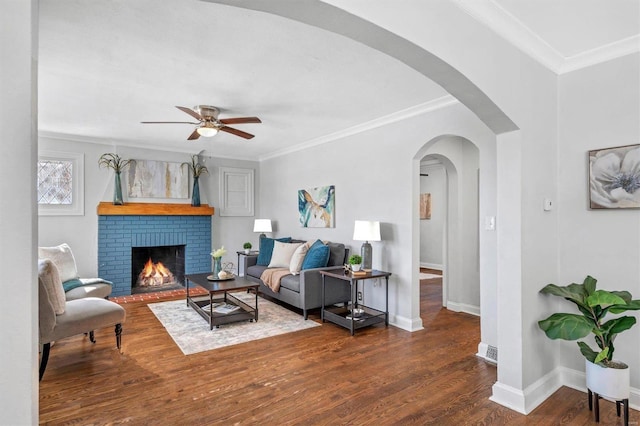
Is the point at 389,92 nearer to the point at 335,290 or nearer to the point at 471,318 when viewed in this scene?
the point at 335,290

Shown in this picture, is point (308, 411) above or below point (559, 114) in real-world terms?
below

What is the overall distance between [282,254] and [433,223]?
515 centimetres

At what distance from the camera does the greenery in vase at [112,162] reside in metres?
5.71

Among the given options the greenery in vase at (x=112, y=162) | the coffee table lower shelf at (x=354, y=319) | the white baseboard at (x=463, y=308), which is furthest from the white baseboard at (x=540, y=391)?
the greenery in vase at (x=112, y=162)

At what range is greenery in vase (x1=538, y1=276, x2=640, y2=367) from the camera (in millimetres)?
2174

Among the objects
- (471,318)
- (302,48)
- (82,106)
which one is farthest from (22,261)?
(471,318)

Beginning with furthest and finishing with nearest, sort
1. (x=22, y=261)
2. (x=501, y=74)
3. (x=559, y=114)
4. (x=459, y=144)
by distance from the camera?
(x=459, y=144) → (x=559, y=114) → (x=501, y=74) → (x=22, y=261)

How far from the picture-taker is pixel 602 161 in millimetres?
2570

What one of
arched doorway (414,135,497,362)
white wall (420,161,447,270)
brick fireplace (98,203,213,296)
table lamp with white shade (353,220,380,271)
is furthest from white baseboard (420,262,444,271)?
brick fireplace (98,203,213,296)

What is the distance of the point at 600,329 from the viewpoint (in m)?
2.29

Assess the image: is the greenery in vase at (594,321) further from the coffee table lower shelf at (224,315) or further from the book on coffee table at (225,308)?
the book on coffee table at (225,308)

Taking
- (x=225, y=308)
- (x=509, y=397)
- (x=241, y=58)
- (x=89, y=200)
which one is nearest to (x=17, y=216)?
(x=241, y=58)

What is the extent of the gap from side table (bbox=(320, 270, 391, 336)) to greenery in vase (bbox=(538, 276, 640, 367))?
1.86 meters

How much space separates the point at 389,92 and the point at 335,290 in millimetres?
2542
